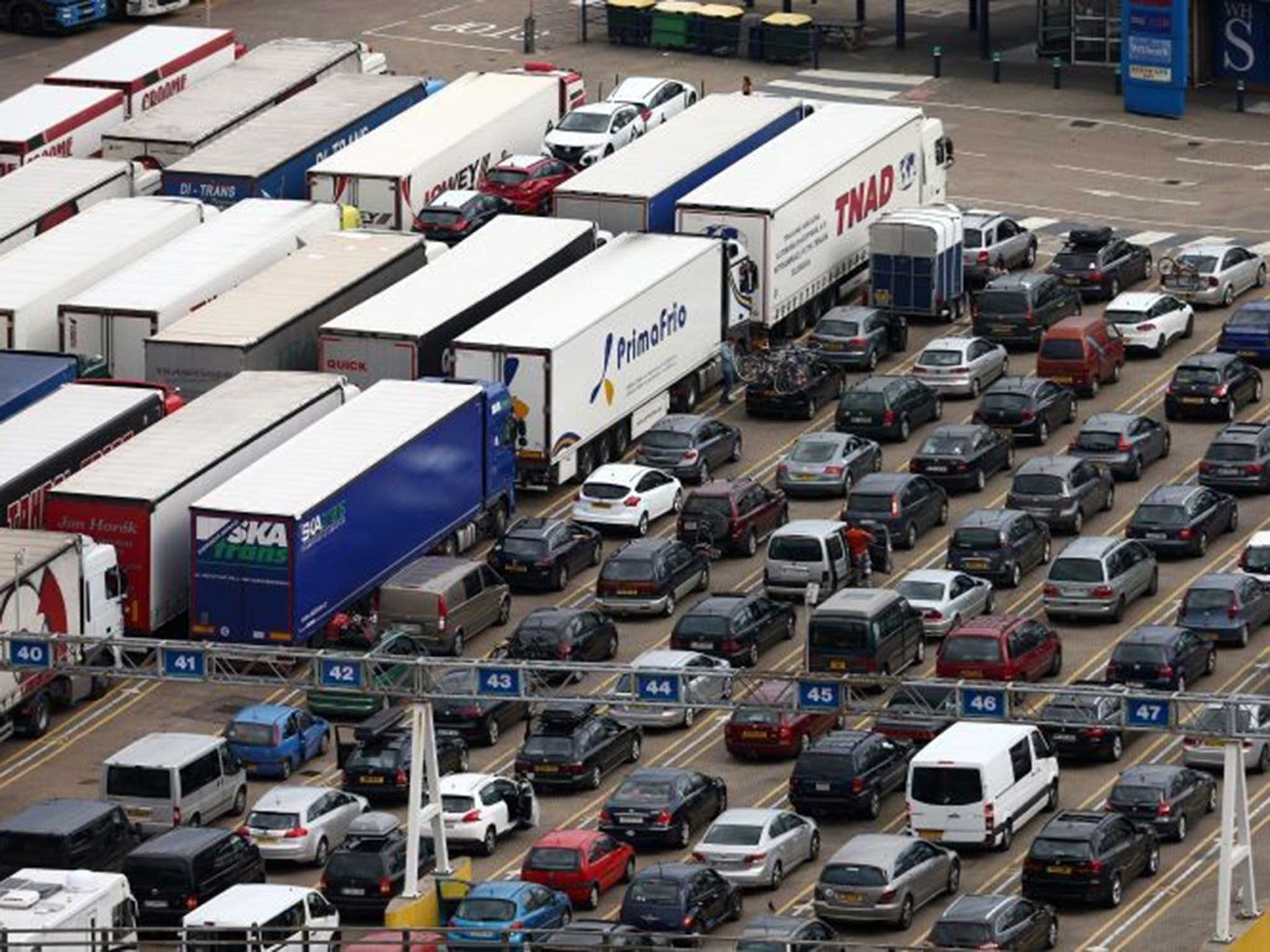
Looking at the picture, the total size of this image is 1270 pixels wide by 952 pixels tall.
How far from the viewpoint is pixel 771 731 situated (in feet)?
276

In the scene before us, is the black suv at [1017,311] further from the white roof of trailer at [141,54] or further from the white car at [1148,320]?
the white roof of trailer at [141,54]

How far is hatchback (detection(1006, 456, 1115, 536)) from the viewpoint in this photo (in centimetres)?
9419

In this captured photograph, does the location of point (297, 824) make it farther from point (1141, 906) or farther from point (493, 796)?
point (1141, 906)

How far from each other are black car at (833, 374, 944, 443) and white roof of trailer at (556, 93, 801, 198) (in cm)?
1042

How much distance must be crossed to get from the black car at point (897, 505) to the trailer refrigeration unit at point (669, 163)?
15.7m

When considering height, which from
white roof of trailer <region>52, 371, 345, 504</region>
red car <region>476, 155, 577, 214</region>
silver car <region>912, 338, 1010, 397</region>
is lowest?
silver car <region>912, 338, 1010, 397</region>

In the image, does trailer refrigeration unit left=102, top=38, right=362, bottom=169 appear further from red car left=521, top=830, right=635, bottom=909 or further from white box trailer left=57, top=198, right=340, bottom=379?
red car left=521, top=830, right=635, bottom=909

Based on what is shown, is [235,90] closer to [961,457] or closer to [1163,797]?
[961,457]

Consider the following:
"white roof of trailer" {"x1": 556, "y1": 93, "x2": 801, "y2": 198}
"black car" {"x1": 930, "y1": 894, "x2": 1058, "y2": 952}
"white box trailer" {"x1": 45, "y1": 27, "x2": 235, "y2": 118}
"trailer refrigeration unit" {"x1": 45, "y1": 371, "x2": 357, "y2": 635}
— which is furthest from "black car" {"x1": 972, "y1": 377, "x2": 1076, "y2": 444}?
"white box trailer" {"x1": 45, "y1": 27, "x2": 235, "y2": 118}

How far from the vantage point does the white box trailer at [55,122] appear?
119188 mm

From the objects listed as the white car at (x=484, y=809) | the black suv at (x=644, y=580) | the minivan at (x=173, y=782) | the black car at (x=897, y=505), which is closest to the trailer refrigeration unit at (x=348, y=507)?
the black suv at (x=644, y=580)

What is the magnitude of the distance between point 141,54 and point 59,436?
35188mm

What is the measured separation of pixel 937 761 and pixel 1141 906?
473cm

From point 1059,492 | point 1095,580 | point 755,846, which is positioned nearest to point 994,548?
point 1095,580
